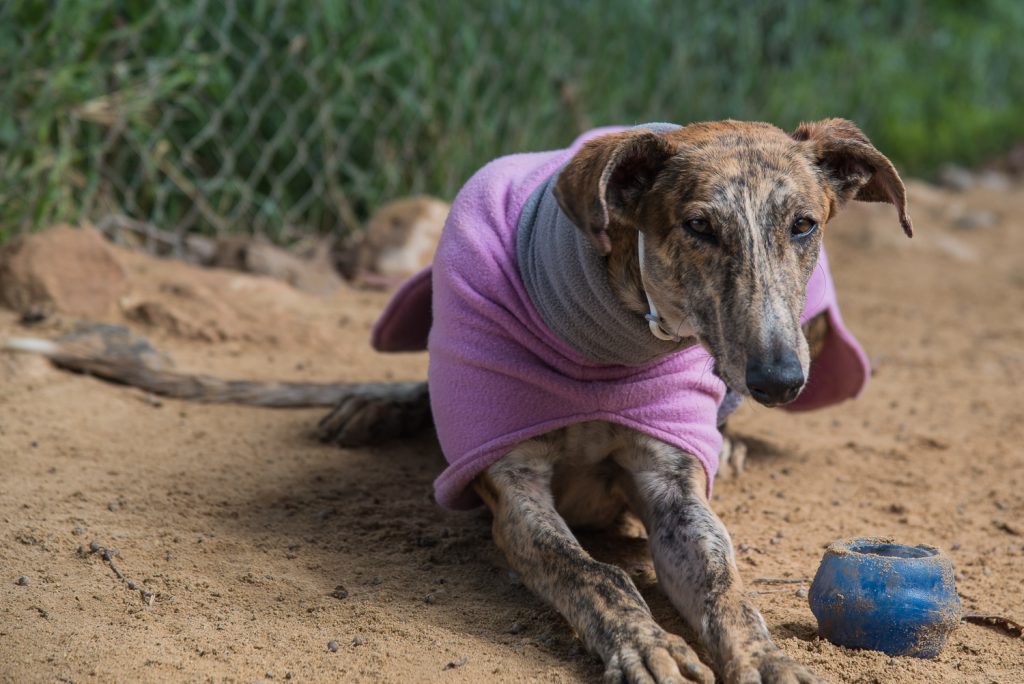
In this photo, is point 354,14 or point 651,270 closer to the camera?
point 651,270

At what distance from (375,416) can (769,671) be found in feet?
6.21

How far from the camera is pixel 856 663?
8.18 ft

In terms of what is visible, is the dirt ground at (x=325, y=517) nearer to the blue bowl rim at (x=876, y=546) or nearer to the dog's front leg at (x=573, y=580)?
the dog's front leg at (x=573, y=580)

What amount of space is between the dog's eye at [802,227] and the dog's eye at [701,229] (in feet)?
0.59

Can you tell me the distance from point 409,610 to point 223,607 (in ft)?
1.33

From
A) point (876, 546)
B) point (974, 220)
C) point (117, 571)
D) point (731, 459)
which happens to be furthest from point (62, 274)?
point (974, 220)

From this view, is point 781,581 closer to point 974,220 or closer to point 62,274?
point 62,274

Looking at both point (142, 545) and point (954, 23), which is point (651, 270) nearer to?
point (142, 545)

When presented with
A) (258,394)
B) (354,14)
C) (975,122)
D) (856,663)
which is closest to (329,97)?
(354,14)

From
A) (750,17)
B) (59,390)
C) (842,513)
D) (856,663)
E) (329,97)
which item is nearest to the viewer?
(856,663)

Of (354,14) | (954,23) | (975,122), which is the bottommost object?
(975,122)

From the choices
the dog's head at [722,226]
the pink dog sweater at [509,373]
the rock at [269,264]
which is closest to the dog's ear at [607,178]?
the dog's head at [722,226]

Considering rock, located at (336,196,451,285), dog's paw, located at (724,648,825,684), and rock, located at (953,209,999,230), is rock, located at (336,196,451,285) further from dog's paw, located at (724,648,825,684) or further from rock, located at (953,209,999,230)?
rock, located at (953,209,999,230)

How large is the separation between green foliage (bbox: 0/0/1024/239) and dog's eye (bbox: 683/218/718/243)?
3.40 metres
